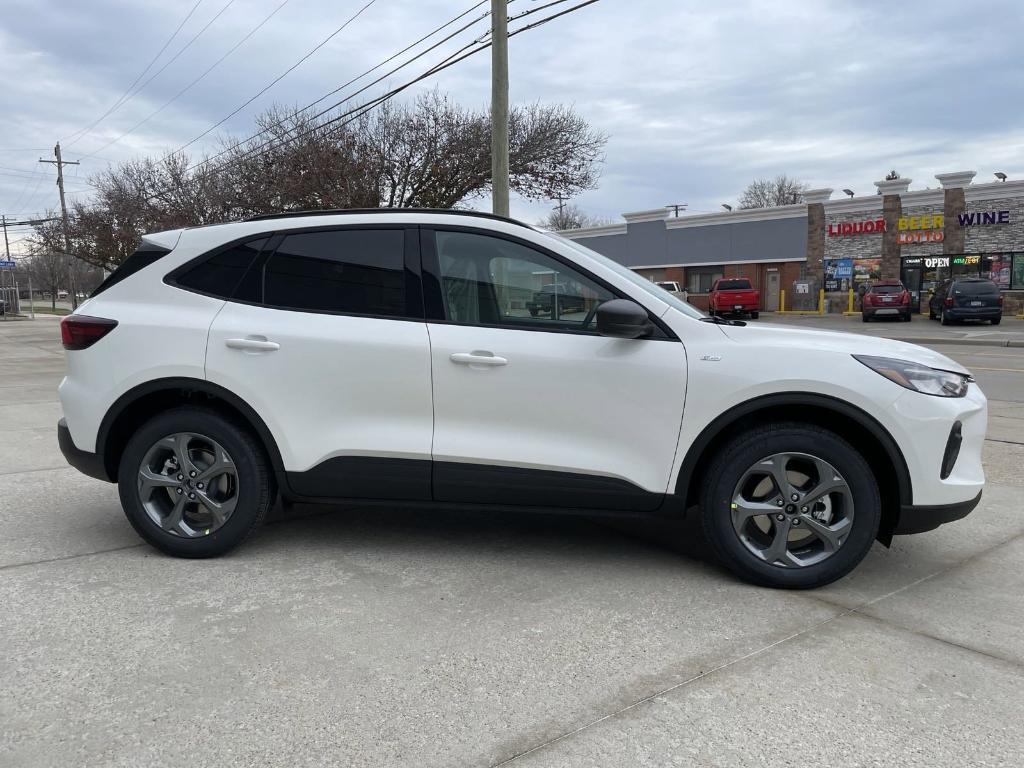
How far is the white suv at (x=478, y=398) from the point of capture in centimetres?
355

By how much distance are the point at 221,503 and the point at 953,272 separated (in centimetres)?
3742

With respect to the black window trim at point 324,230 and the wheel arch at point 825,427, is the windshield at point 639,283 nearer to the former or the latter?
the wheel arch at point 825,427

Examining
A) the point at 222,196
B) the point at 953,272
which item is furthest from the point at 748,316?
the point at 222,196

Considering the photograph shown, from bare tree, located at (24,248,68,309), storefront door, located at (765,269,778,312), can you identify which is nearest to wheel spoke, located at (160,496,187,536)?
storefront door, located at (765,269,778,312)

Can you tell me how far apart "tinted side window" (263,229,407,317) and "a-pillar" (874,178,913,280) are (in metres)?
37.2

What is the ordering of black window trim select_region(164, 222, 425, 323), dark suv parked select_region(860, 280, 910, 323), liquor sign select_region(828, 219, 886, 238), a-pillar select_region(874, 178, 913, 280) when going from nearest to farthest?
black window trim select_region(164, 222, 425, 323), dark suv parked select_region(860, 280, 910, 323), a-pillar select_region(874, 178, 913, 280), liquor sign select_region(828, 219, 886, 238)

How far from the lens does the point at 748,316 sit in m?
35.5

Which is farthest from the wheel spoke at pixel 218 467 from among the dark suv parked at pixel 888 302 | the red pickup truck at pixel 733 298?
the dark suv parked at pixel 888 302

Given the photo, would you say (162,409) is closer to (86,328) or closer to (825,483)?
(86,328)

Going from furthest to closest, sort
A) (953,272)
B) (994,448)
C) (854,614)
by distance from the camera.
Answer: (953,272), (994,448), (854,614)

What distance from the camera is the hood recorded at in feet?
11.8

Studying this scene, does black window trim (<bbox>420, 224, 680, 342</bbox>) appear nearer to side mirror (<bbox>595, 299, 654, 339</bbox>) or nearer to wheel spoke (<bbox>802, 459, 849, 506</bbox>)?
side mirror (<bbox>595, 299, 654, 339</bbox>)

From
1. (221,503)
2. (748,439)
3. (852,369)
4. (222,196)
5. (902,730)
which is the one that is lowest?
(902,730)

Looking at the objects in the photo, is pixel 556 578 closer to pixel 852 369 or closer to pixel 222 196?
pixel 852 369
